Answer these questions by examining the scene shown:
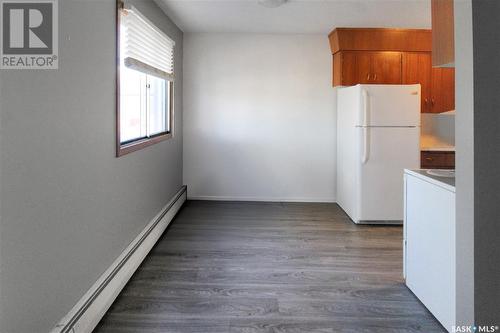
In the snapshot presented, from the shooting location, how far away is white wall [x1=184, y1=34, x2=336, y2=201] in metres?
5.64

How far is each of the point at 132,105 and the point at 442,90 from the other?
3.88 metres

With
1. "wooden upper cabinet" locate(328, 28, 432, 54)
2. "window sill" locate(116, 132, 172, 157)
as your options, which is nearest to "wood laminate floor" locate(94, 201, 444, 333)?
"window sill" locate(116, 132, 172, 157)

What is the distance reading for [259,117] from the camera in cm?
573

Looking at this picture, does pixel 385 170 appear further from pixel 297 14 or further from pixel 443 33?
pixel 443 33

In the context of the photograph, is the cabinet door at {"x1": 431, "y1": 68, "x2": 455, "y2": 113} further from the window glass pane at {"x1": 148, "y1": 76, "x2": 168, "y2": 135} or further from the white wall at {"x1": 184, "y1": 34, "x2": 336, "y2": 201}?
the window glass pane at {"x1": 148, "y1": 76, "x2": 168, "y2": 135}

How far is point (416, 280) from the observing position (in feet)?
8.71

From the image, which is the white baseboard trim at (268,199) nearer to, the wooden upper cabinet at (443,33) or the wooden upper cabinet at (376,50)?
the wooden upper cabinet at (376,50)

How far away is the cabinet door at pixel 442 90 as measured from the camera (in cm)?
508

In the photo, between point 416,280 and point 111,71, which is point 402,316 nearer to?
point 416,280

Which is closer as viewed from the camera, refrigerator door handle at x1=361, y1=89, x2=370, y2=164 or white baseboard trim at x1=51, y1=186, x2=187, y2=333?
white baseboard trim at x1=51, y1=186, x2=187, y2=333

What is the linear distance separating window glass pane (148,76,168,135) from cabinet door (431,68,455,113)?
11.1ft

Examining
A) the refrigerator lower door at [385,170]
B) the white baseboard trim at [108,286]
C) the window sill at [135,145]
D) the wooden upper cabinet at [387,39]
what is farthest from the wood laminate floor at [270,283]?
the wooden upper cabinet at [387,39]

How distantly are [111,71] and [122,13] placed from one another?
1.70 ft

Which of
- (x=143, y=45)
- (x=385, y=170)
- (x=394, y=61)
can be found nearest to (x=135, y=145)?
(x=143, y=45)
